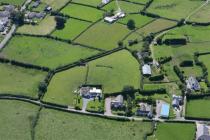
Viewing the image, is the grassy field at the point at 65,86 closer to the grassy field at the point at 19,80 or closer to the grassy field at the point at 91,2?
the grassy field at the point at 19,80

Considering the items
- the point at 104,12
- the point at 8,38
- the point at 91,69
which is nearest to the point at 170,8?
the point at 104,12

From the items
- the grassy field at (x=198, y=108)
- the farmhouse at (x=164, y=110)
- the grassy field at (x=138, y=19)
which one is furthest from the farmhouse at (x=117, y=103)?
the grassy field at (x=138, y=19)

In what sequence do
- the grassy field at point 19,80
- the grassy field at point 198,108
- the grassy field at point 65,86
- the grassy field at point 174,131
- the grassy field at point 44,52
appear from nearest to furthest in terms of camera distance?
the grassy field at point 174,131
the grassy field at point 198,108
the grassy field at point 65,86
the grassy field at point 19,80
the grassy field at point 44,52

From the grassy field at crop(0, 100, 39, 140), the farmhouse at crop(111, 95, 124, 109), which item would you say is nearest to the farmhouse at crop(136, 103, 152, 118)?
the farmhouse at crop(111, 95, 124, 109)

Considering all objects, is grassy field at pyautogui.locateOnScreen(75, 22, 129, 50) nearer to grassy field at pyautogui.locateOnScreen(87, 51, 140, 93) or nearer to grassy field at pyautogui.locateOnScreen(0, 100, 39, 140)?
grassy field at pyautogui.locateOnScreen(87, 51, 140, 93)

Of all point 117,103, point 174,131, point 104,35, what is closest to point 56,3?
point 104,35

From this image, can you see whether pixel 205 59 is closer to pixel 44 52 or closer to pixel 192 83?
pixel 192 83
